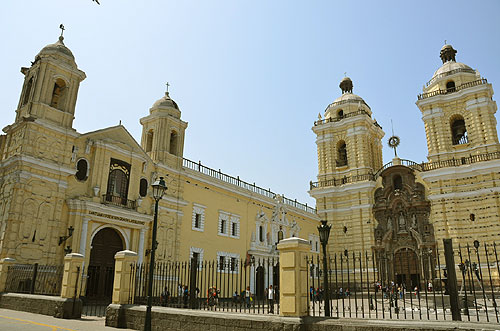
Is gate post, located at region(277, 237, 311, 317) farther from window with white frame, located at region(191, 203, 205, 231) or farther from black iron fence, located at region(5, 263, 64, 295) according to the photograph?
window with white frame, located at region(191, 203, 205, 231)

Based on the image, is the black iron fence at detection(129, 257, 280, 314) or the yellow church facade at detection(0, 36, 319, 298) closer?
the black iron fence at detection(129, 257, 280, 314)

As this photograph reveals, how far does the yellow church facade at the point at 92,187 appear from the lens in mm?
17812

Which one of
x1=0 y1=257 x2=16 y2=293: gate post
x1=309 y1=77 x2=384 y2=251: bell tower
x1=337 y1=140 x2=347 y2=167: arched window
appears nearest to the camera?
x1=0 y1=257 x2=16 y2=293: gate post

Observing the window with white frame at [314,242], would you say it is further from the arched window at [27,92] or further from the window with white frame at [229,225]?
the arched window at [27,92]

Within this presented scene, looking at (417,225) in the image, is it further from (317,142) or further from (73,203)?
(73,203)

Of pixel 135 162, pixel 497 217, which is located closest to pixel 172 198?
pixel 135 162

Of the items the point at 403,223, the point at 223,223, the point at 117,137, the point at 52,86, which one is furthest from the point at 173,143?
the point at 403,223

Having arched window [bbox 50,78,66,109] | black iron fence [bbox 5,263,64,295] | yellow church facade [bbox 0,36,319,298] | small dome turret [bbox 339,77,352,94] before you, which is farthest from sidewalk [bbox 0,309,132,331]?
small dome turret [bbox 339,77,352,94]

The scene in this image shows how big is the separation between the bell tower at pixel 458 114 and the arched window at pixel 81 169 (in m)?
23.0

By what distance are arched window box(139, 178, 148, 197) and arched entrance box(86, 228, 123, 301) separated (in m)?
2.86

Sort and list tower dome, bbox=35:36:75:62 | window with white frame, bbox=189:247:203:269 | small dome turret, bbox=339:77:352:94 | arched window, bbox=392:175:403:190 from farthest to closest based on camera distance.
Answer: small dome turret, bbox=339:77:352:94 → arched window, bbox=392:175:403:190 → window with white frame, bbox=189:247:203:269 → tower dome, bbox=35:36:75:62

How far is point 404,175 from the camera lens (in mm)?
29141

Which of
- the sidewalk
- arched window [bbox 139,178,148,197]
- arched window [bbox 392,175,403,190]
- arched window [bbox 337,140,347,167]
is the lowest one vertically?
the sidewalk

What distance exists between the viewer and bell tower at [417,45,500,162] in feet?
87.3
